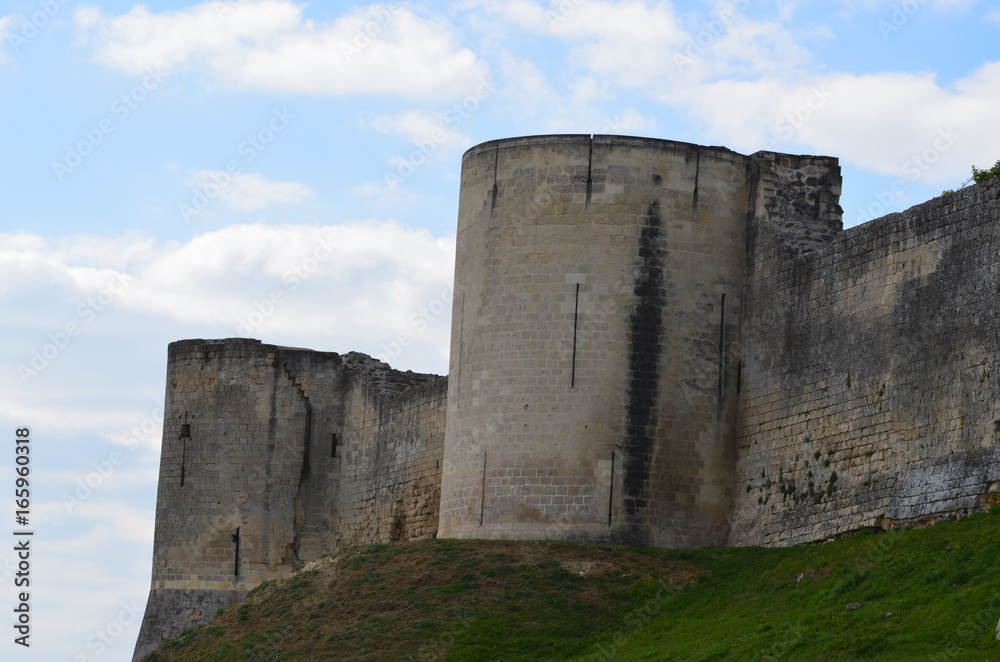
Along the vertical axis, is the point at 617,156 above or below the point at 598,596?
above

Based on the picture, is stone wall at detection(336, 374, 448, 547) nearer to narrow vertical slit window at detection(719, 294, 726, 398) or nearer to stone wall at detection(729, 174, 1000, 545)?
narrow vertical slit window at detection(719, 294, 726, 398)

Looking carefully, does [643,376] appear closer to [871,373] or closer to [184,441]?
[871,373]

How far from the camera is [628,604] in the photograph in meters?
22.4

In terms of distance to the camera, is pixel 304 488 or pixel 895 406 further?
pixel 304 488

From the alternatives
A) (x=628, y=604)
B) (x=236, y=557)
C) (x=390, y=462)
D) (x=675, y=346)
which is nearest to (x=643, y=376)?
(x=675, y=346)

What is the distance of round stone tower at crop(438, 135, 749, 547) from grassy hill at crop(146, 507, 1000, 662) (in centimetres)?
75

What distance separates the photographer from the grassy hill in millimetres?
17750

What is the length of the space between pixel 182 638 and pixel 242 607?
1.01 meters

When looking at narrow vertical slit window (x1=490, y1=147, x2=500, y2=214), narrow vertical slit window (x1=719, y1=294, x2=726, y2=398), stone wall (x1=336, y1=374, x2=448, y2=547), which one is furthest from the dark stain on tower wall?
stone wall (x1=336, y1=374, x2=448, y2=547)

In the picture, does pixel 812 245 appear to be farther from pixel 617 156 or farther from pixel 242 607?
pixel 242 607

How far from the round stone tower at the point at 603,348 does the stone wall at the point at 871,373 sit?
0.49 m

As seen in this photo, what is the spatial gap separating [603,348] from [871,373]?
12.5 ft

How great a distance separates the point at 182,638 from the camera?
84.2 ft

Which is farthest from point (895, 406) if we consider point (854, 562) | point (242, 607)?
point (242, 607)
